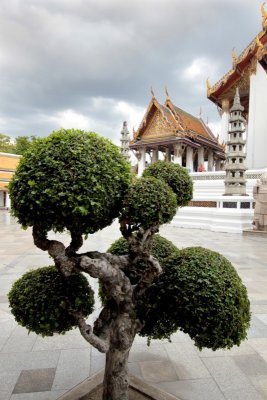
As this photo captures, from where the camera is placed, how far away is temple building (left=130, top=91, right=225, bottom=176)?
108 ft

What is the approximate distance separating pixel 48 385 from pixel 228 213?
16.5 m

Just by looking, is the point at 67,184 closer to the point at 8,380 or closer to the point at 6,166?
the point at 8,380

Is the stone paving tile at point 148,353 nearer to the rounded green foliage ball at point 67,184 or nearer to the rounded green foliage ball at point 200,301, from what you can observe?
Result: the rounded green foliage ball at point 200,301

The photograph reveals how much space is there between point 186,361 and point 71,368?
1.53 metres

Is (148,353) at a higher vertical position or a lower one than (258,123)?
lower

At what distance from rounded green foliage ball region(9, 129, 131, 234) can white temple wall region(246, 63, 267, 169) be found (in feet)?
84.7

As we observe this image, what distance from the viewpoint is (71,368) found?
3.98 m

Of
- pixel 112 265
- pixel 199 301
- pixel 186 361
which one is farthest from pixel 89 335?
pixel 186 361

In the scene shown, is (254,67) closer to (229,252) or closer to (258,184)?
(258,184)

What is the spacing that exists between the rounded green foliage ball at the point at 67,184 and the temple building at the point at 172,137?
1101 inches

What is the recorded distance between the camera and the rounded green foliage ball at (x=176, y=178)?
10.2 feet

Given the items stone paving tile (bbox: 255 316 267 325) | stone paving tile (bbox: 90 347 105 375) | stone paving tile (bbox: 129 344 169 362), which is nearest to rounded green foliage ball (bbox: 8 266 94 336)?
stone paving tile (bbox: 90 347 105 375)

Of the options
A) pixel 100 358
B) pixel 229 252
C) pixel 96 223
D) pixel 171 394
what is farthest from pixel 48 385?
pixel 229 252

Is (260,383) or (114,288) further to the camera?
(260,383)
